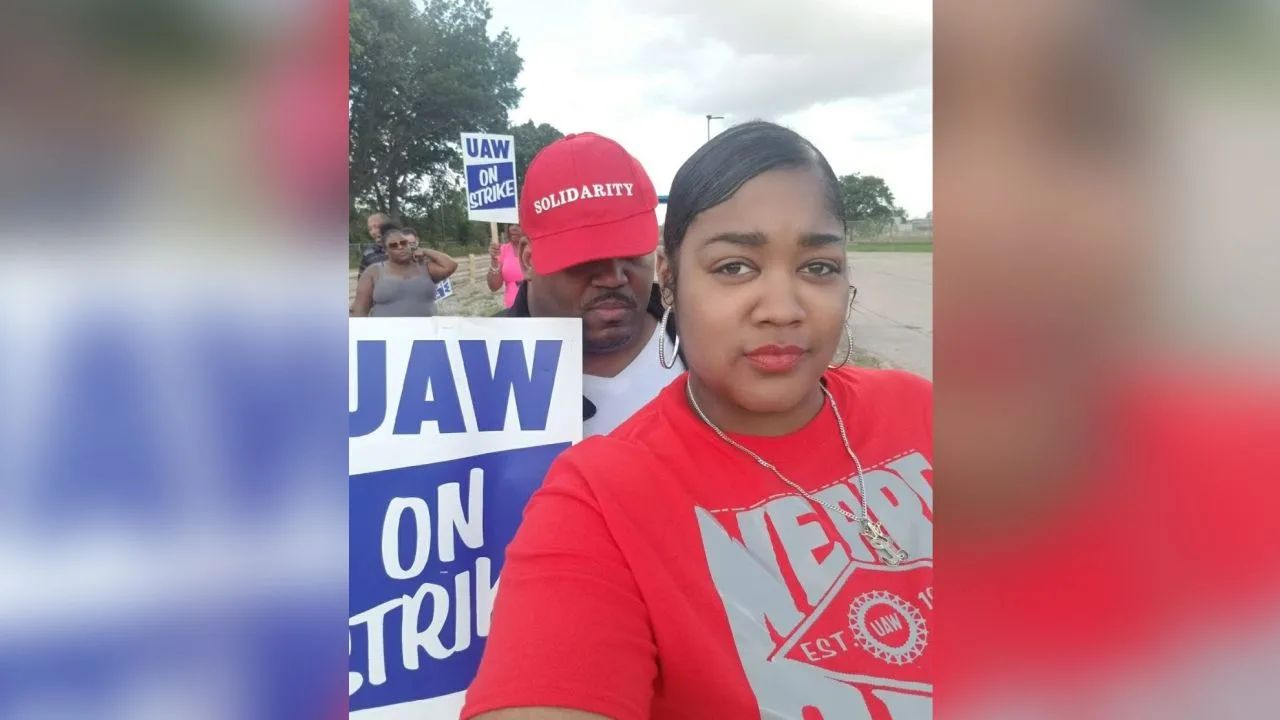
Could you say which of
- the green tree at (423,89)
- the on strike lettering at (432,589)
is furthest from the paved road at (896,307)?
the on strike lettering at (432,589)

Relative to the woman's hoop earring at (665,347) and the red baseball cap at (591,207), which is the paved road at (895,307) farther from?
the red baseball cap at (591,207)

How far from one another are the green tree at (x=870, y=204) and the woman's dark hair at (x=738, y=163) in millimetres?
173

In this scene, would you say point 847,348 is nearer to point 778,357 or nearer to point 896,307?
point 778,357

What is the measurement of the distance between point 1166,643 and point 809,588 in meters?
0.47

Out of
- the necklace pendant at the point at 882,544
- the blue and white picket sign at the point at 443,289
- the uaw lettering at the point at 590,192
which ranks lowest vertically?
the necklace pendant at the point at 882,544

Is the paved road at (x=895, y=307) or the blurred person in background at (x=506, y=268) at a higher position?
the blurred person in background at (x=506, y=268)

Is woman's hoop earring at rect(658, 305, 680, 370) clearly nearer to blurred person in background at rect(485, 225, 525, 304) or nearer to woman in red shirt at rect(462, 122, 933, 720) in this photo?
woman in red shirt at rect(462, 122, 933, 720)

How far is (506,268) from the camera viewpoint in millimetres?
1695

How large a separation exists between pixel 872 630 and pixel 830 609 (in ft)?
0.12

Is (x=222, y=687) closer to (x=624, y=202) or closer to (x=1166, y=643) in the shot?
(x=1166, y=643)

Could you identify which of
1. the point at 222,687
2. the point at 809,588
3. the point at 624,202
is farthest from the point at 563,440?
the point at 222,687

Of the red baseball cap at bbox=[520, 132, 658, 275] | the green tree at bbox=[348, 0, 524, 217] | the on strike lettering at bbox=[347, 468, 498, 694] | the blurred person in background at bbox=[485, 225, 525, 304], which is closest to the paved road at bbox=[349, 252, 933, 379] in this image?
the green tree at bbox=[348, 0, 524, 217]

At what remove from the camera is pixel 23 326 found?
23 cm

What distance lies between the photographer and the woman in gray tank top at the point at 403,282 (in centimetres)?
110
